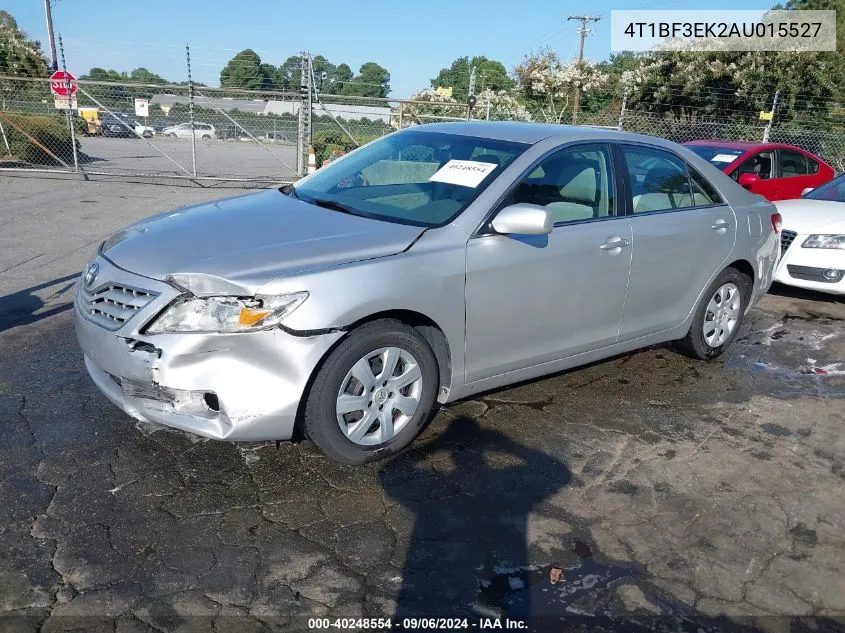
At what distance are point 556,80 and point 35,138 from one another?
61.8 ft

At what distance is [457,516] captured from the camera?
129 inches

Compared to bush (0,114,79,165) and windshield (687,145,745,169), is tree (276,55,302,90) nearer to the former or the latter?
bush (0,114,79,165)

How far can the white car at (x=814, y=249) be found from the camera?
23.6 ft

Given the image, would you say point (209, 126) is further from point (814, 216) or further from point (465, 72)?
point (465, 72)

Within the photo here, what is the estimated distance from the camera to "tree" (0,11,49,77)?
3081 cm

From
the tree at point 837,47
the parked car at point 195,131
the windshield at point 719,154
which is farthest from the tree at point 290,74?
the tree at point 837,47

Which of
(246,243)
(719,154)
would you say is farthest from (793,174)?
(246,243)

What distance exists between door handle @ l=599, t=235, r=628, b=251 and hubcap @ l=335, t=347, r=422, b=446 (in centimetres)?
143

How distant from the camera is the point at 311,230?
12.0 ft

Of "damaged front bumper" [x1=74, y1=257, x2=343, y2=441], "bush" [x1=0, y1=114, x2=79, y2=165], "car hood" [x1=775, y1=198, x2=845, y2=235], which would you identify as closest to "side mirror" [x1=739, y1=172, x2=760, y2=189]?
"car hood" [x1=775, y1=198, x2=845, y2=235]

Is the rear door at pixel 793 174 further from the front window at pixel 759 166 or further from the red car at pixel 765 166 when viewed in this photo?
the front window at pixel 759 166

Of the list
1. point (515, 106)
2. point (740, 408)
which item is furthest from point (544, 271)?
point (515, 106)

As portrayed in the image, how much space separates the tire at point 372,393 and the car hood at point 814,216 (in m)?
5.40

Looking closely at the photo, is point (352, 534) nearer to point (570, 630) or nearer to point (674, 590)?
point (570, 630)
